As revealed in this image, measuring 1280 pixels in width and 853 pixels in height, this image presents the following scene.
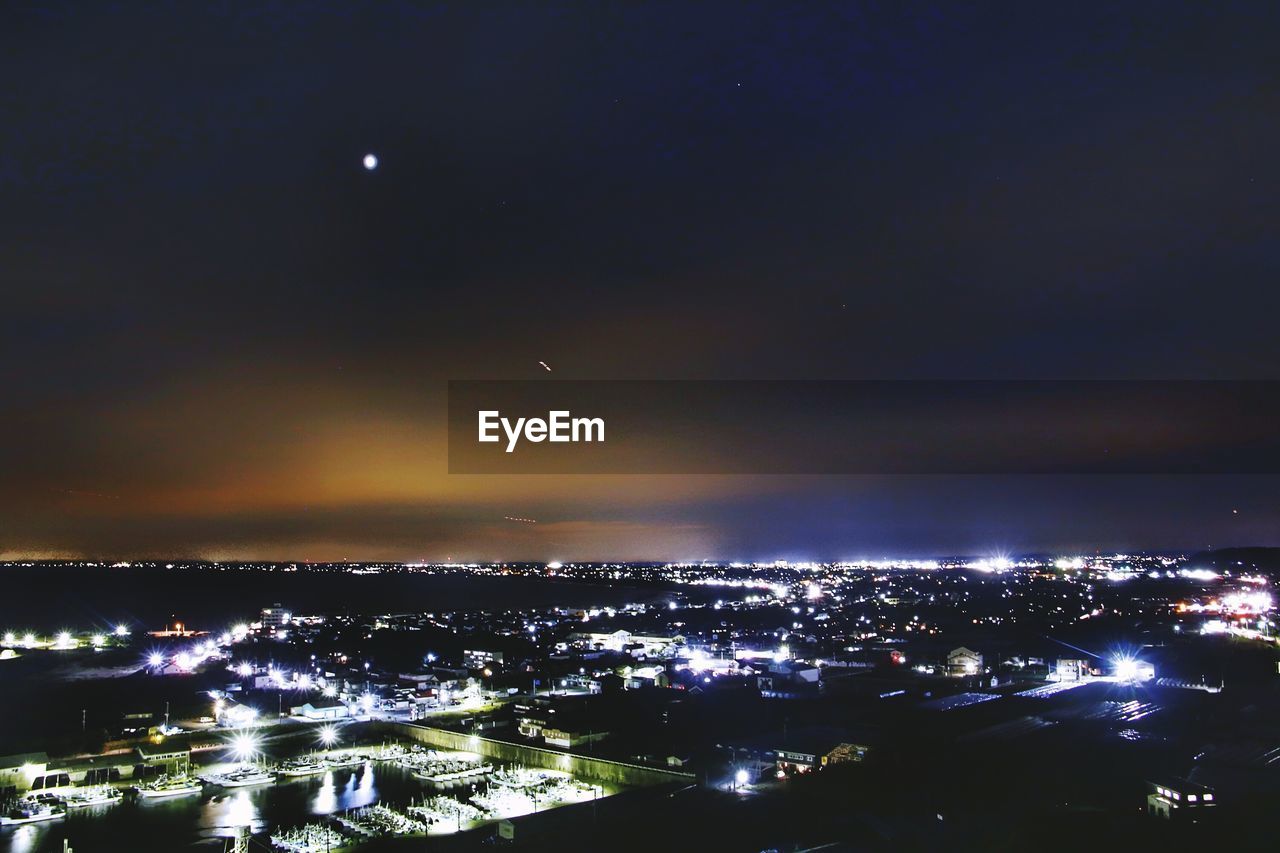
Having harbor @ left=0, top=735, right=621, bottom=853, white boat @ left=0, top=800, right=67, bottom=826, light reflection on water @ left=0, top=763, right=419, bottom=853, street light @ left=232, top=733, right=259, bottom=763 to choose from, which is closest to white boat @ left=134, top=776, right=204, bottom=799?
harbor @ left=0, top=735, right=621, bottom=853

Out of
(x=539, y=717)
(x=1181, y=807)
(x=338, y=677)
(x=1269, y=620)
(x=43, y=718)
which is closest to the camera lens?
(x=1181, y=807)

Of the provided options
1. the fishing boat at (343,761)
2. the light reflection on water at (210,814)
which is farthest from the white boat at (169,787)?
the fishing boat at (343,761)

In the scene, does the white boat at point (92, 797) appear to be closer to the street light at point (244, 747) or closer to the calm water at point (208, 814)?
the calm water at point (208, 814)

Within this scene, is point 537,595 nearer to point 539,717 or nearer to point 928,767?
point 539,717

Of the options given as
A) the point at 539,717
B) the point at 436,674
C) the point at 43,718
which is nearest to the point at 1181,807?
the point at 539,717

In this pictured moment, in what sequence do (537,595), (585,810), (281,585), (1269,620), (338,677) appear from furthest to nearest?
(281,585) < (537,595) < (1269,620) < (338,677) < (585,810)
